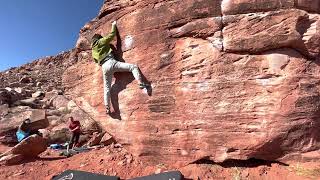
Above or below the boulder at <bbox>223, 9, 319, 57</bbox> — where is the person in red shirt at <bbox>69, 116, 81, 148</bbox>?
below

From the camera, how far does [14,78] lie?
40.6 metres

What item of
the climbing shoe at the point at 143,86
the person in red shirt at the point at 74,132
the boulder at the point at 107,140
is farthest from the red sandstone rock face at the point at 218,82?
the person in red shirt at the point at 74,132

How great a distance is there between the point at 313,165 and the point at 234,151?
5.87ft

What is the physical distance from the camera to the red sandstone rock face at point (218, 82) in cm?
878

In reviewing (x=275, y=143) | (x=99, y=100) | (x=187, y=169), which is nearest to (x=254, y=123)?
(x=275, y=143)

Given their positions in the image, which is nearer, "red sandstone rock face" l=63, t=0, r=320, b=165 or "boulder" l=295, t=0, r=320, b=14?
"red sandstone rock face" l=63, t=0, r=320, b=165

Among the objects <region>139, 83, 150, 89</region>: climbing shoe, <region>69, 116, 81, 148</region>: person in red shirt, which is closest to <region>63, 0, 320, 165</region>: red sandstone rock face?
<region>139, 83, 150, 89</region>: climbing shoe

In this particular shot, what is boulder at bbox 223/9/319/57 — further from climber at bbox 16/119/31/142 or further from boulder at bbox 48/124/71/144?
boulder at bbox 48/124/71/144

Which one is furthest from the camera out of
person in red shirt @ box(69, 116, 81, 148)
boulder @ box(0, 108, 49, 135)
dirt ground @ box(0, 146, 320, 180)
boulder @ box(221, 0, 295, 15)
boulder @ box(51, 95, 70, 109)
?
boulder @ box(51, 95, 70, 109)

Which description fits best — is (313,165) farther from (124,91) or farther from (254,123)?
(124,91)

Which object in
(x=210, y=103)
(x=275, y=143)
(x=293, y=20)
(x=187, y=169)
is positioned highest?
(x=293, y=20)

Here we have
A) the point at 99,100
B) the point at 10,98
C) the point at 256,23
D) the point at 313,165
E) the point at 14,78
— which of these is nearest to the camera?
the point at 313,165

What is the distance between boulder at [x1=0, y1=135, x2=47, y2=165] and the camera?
12.5 meters

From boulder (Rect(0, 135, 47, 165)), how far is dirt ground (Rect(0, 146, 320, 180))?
0.31m
